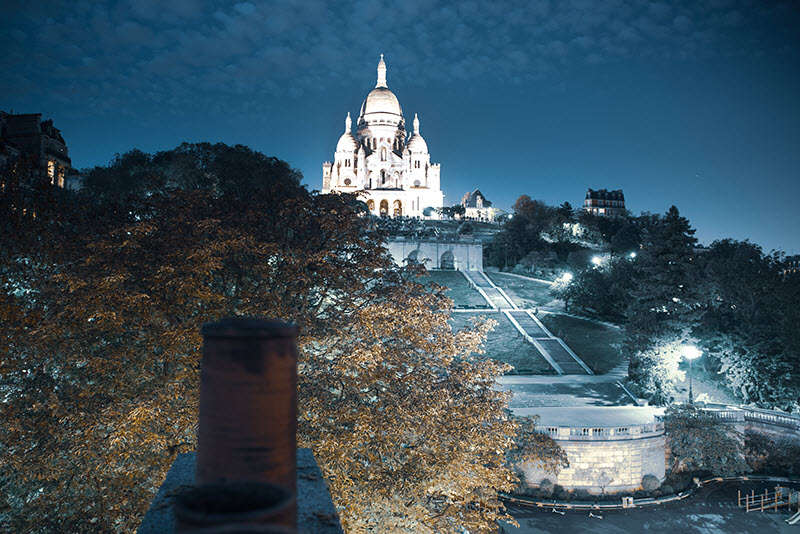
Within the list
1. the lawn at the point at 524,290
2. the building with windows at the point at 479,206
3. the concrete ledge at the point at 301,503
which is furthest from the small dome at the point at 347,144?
the concrete ledge at the point at 301,503

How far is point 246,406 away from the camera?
9.05ft

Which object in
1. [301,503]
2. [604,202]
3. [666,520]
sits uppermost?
[604,202]

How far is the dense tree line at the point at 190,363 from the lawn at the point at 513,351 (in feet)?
59.8

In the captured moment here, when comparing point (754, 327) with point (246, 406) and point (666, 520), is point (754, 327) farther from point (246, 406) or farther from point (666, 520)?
point (246, 406)

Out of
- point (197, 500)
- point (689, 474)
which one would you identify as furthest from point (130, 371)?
point (689, 474)

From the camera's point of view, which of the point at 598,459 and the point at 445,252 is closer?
the point at 598,459

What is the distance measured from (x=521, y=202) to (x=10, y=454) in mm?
83683

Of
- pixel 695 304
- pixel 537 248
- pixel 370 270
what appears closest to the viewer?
pixel 370 270

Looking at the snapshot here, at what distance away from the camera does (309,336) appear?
11047 millimetres

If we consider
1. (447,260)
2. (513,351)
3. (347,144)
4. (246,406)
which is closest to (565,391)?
(513,351)

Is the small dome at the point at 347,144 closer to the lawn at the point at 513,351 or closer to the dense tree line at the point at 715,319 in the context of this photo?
the lawn at the point at 513,351

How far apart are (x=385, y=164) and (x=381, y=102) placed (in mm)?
13800

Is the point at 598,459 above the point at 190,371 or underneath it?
underneath

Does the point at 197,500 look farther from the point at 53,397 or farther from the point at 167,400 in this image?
the point at 53,397
